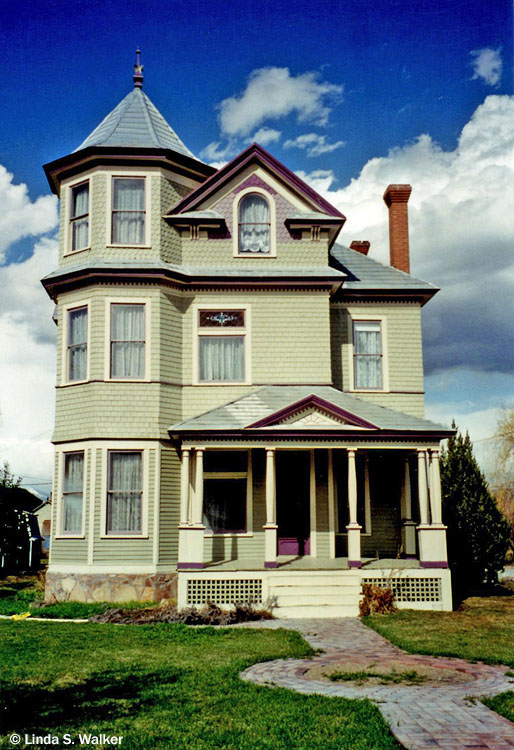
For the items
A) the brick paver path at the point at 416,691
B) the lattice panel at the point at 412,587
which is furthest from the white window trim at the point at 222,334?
the brick paver path at the point at 416,691

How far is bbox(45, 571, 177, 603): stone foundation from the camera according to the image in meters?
17.1

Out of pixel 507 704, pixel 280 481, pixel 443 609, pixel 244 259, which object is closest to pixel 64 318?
pixel 244 259

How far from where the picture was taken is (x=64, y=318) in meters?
19.0

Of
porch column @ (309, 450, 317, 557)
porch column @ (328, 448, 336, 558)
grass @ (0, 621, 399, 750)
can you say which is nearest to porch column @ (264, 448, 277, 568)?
porch column @ (309, 450, 317, 557)

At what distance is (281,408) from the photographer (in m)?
17.2

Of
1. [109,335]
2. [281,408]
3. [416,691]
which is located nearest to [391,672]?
[416,691]

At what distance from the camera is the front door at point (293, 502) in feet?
60.6

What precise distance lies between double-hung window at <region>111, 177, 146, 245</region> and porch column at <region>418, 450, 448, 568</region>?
8.89 meters

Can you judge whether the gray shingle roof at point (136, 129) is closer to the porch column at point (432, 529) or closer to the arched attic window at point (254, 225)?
the arched attic window at point (254, 225)

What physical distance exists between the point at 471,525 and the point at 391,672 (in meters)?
11.6

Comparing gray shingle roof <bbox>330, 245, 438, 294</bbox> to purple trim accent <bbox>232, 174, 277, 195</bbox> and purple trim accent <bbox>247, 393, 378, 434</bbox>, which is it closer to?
purple trim accent <bbox>232, 174, 277, 195</bbox>

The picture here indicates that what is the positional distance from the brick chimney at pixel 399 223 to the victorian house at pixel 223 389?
4.68 feet

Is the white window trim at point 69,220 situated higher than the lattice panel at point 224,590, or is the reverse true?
the white window trim at point 69,220

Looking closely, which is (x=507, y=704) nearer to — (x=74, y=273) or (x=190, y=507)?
(x=190, y=507)
